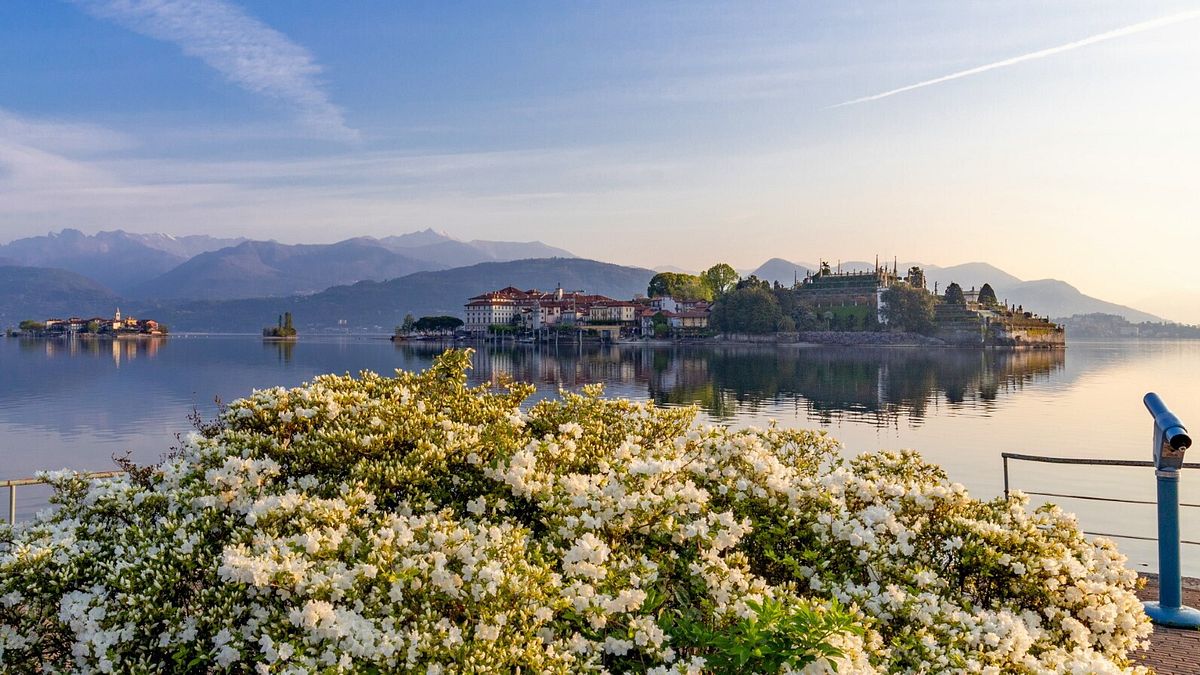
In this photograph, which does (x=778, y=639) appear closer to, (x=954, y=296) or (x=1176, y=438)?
(x=1176, y=438)

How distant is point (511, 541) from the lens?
5.18 m

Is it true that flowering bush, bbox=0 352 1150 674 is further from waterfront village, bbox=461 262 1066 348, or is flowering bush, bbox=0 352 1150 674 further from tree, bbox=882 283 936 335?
tree, bbox=882 283 936 335

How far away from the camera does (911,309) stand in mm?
174000

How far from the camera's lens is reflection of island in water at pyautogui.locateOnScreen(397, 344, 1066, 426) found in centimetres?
6328

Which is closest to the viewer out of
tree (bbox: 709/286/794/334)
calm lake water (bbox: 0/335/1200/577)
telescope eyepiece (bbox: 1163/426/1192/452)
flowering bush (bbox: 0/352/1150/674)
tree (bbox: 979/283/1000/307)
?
flowering bush (bbox: 0/352/1150/674)

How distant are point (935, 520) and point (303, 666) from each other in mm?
4907

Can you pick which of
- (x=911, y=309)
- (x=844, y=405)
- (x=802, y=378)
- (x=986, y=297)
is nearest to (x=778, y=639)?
(x=844, y=405)

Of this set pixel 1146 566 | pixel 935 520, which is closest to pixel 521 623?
pixel 935 520

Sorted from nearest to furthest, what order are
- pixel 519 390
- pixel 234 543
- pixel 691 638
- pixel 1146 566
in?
1. pixel 691 638
2. pixel 234 543
3. pixel 519 390
4. pixel 1146 566

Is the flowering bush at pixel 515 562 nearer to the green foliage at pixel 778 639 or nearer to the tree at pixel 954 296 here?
the green foliage at pixel 778 639

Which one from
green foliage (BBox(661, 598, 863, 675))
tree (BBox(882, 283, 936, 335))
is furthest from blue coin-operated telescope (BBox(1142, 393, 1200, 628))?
tree (BBox(882, 283, 936, 335))

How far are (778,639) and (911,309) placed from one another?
600 feet

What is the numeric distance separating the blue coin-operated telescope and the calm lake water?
6.79 m

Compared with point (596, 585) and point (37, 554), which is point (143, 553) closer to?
point (37, 554)
